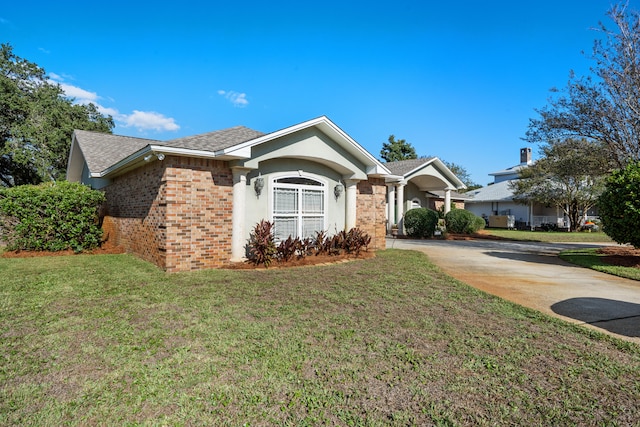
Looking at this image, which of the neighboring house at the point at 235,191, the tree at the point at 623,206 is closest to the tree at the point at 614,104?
the tree at the point at 623,206

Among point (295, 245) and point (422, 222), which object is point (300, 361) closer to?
point (295, 245)

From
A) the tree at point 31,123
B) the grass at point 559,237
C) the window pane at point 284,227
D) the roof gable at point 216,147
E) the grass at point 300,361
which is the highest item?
the tree at point 31,123

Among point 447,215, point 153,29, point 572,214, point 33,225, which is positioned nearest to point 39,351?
point 33,225

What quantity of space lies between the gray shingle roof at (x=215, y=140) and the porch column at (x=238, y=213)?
2.65 ft

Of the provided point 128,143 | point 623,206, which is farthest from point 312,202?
point 128,143

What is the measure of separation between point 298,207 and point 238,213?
6.48 ft

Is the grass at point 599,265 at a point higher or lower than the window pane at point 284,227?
lower

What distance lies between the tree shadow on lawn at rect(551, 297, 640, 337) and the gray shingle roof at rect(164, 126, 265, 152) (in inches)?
297

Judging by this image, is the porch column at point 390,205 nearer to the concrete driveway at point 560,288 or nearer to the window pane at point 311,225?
the concrete driveway at point 560,288

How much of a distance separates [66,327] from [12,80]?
95.9 feet

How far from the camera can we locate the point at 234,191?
8.80 metres

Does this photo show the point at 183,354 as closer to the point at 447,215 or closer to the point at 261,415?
the point at 261,415

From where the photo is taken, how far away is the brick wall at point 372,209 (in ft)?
38.5

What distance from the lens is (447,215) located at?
21688 millimetres
